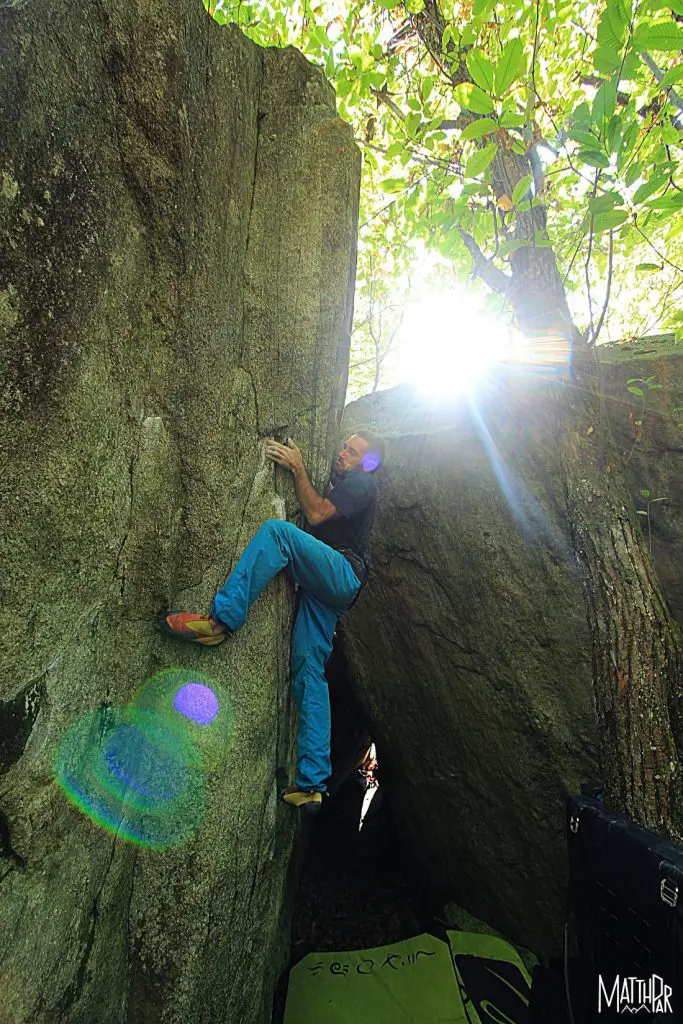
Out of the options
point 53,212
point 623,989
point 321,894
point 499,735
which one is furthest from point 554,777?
point 53,212

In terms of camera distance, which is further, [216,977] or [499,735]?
[499,735]

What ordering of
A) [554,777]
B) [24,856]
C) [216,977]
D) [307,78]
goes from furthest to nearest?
[554,777] < [307,78] < [216,977] < [24,856]

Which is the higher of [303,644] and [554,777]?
[303,644]

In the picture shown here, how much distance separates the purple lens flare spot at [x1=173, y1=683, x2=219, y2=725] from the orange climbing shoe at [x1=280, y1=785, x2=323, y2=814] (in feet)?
3.14

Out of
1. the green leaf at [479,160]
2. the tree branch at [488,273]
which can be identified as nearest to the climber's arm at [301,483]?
the green leaf at [479,160]

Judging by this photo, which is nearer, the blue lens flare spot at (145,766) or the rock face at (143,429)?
the rock face at (143,429)

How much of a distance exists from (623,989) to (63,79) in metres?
5.06

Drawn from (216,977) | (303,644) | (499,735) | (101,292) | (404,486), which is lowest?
(216,977)

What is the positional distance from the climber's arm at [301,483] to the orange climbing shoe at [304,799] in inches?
76.3

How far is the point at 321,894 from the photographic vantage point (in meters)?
6.40

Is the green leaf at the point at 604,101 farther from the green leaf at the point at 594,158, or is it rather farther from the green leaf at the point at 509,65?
the green leaf at the point at 509,65

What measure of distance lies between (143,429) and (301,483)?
1445mm

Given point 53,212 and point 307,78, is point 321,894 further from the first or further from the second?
point 307,78

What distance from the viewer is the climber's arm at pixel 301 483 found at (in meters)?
3.96
